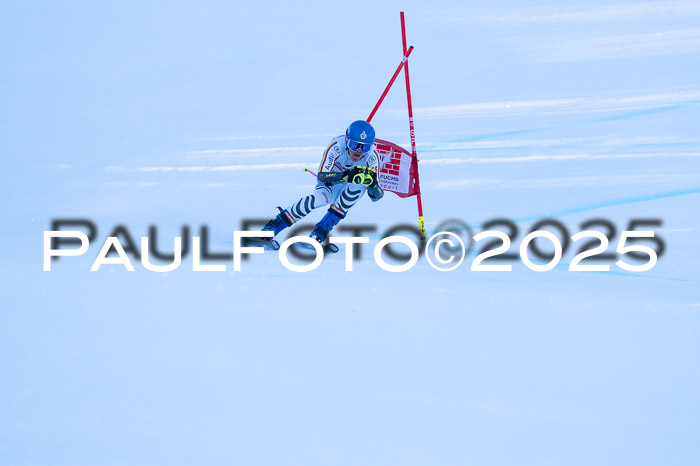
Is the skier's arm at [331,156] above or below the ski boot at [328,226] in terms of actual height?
above

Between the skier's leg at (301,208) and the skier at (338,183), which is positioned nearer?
the skier at (338,183)

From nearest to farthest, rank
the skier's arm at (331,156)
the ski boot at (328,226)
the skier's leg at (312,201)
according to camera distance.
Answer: the skier's arm at (331,156)
the skier's leg at (312,201)
the ski boot at (328,226)

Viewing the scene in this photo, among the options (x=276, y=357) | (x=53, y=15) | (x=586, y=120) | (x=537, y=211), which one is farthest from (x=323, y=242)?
(x=53, y=15)

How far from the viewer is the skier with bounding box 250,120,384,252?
582 centimetres

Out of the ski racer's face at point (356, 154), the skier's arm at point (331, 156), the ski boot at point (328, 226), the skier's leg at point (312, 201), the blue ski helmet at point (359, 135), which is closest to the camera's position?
the blue ski helmet at point (359, 135)

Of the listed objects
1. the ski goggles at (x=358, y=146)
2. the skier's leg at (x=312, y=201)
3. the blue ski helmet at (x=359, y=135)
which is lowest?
the skier's leg at (x=312, y=201)

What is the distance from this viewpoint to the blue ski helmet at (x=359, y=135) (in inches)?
224

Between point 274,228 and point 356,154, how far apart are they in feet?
2.92

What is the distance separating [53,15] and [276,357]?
746cm

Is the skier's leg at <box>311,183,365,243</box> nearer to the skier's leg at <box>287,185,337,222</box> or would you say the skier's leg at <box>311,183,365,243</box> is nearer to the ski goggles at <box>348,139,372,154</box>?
the skier's leg at <box>287,185,337,222</box>

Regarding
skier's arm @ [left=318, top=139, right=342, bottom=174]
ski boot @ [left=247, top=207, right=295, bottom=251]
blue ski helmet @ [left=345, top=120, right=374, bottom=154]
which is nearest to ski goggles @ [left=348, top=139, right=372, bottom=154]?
blue ski helmet @ [left=345, top=120, right=374, bottom=154]

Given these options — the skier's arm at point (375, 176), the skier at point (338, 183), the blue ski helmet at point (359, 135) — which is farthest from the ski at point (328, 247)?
the blue ski helmet at point (359, 135)

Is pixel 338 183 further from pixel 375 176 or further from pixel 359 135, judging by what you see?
pixel 359 135

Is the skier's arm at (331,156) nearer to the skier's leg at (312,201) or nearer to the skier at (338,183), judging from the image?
the skier at (338,183)
